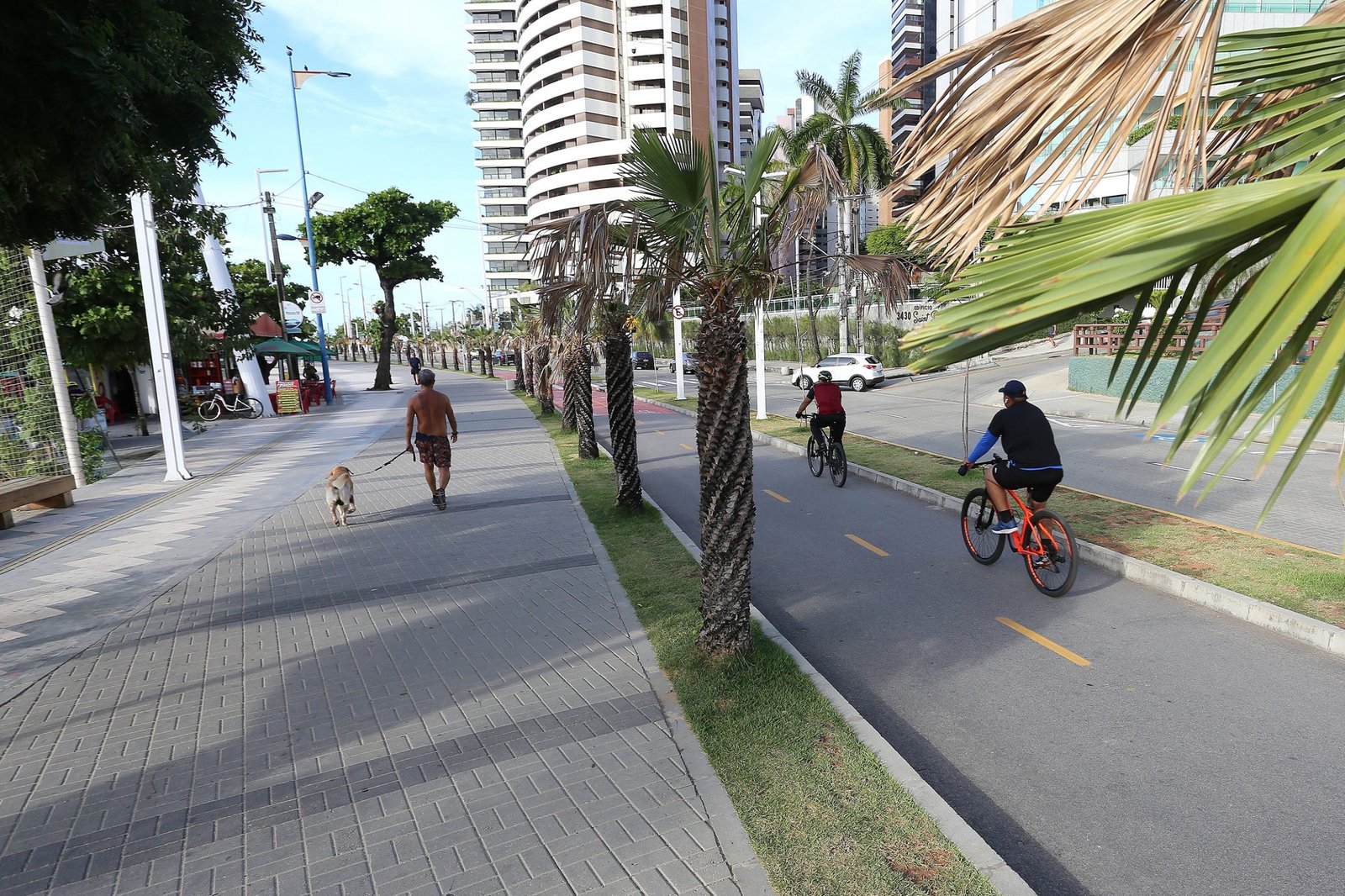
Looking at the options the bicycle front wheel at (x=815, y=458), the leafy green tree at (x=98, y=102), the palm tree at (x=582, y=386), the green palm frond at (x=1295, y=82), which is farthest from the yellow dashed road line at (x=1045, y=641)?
the palm tree at (x=582, y=386)

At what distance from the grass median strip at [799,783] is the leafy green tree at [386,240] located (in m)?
39.4

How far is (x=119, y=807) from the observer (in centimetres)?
407

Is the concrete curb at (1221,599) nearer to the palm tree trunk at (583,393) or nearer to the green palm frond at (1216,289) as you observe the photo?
the green palm frond at (1216,289)

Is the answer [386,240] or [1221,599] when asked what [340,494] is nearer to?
[1221,599]

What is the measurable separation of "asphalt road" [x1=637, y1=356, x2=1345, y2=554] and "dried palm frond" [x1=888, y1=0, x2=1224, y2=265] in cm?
81

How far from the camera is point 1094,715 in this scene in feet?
15.4

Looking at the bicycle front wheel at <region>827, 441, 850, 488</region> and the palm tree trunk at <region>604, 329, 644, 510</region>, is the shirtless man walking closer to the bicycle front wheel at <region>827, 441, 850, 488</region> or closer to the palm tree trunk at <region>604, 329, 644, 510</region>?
the palm tree trunk at <region>604, 329, 644, 510</region>

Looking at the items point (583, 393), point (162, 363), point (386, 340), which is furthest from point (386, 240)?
point (583, 393)

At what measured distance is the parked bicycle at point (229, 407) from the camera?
85.1 feet

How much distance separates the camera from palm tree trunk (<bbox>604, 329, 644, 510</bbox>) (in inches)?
400

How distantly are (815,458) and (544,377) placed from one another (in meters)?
13.9

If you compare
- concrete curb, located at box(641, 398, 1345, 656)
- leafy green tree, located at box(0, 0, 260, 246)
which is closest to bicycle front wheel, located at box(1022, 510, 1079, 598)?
concrete curb, located at box(641, 398, 1345, 656)

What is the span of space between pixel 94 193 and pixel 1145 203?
6475 millimetres

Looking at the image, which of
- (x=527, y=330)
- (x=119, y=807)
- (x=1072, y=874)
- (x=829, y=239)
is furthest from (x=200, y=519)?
(x=829, y=239)
